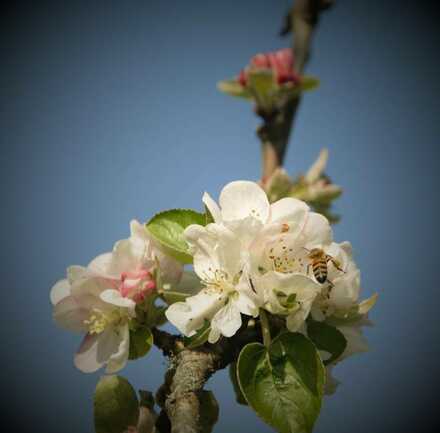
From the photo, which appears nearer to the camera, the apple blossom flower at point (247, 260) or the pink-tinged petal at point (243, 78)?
the apple blossom flower at point (247, 260)

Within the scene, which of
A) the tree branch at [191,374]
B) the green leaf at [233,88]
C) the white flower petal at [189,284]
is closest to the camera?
the tree branch at [191,374]

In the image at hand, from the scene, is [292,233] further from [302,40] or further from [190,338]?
[302,40]

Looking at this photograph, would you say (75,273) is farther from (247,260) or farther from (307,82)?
(307,82)

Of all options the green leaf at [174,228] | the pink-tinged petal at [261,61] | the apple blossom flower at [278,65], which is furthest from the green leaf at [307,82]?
the green leaf at [174,228]

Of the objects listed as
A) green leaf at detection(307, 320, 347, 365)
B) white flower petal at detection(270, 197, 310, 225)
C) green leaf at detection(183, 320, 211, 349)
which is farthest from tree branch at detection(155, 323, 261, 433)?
white flower petal at detection(270, 197, 310, 225)

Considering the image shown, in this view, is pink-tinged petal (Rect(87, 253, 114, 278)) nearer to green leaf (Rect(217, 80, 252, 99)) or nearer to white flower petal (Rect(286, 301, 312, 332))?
white flower petal (Rect(286, 301, 312, 332))

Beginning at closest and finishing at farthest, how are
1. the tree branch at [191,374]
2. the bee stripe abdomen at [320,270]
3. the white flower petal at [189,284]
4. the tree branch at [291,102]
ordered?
the tree branch at [191,374]
the bee stripe abdomen at [320,270]
the white flower petal at [189,284]
the tree branch at [291,102]

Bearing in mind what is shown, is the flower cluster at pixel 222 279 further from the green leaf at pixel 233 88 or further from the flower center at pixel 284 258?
the green leaf at pixel 233 88

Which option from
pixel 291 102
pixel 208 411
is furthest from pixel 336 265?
pixel 291 102

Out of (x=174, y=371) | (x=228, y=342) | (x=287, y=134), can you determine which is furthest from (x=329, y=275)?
(x=287, y=134)
